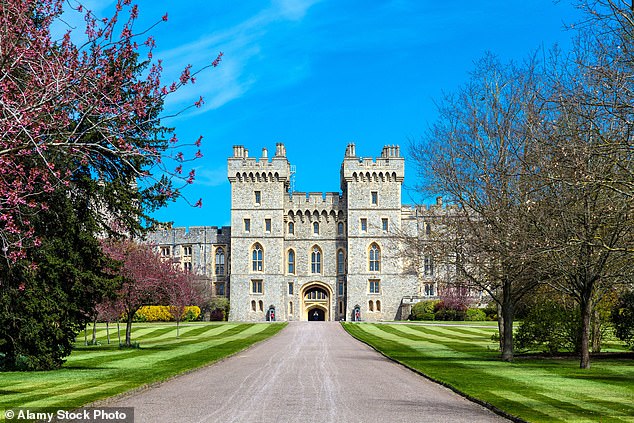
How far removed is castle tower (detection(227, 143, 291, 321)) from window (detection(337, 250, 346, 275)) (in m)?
5.99

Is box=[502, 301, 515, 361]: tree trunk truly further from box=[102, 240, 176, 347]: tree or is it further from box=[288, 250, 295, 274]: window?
box=[288, 250, 295, 274]: window

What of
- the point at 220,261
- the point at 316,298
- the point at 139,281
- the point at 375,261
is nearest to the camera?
the point at 139,281

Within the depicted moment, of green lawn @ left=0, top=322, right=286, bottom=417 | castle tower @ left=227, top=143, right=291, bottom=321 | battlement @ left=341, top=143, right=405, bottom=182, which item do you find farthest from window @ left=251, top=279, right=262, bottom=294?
green lawn @ left=0, top=322, right=286, bottom=417

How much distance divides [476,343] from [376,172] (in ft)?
130

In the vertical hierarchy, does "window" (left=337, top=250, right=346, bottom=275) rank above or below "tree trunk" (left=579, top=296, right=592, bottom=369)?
above

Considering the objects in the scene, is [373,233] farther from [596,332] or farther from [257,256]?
[596,332]

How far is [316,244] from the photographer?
7638 cm

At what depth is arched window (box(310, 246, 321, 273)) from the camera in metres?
76.1

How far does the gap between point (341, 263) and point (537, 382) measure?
5835cm

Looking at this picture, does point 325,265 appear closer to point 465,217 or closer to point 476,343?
point 476,343

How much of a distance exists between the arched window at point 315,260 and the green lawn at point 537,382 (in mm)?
44953

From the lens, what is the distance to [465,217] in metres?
25.9

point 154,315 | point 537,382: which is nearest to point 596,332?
point 537,382

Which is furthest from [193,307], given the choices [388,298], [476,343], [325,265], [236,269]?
[476,343]
